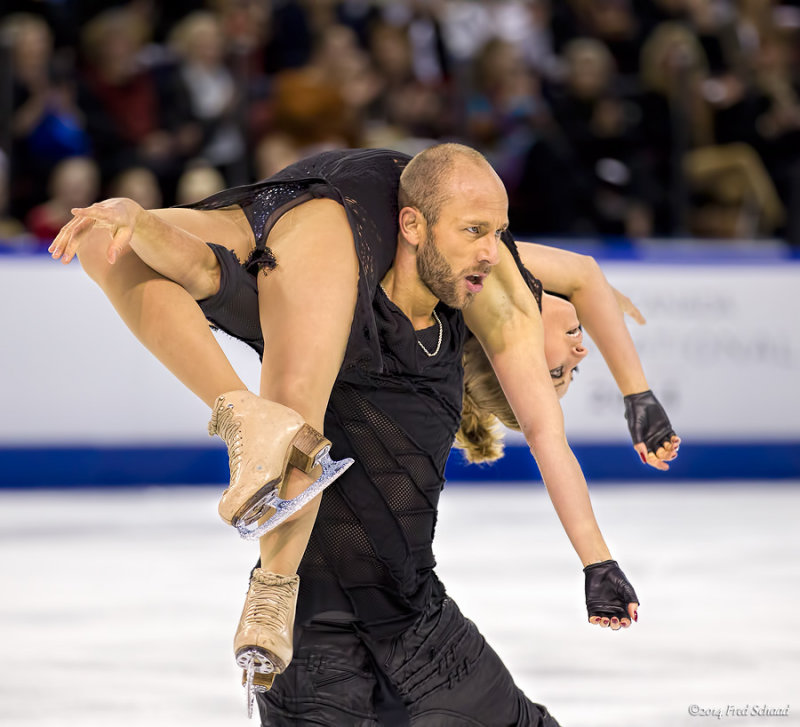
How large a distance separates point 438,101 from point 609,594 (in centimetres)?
615

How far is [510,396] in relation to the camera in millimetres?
3414

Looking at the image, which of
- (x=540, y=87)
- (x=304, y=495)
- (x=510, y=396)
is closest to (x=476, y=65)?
(x=540, y=87)

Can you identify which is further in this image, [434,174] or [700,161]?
[700,161]

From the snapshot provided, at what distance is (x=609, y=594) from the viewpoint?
122 inches

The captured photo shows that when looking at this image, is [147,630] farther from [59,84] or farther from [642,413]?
[59,84]

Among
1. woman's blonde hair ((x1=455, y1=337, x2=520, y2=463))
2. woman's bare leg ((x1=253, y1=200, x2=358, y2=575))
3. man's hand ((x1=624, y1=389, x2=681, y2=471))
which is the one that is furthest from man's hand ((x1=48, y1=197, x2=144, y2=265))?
man's hand ((x1=624, y1=389, x2=681, y2=471))

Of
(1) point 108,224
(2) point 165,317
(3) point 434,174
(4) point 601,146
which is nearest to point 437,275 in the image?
(3) point 434,174

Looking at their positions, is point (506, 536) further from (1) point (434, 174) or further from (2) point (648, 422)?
(1) point (434, 174)

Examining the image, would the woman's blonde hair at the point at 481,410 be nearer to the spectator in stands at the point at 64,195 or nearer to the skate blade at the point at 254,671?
the skate blade at the point at 254,671

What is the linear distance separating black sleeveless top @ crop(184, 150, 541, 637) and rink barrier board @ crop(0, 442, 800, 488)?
418 cm

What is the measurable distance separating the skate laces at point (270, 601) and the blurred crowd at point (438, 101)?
4.86 metres

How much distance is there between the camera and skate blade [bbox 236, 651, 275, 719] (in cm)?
274

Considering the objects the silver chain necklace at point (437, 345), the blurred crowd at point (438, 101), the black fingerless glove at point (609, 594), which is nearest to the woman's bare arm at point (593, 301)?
the silver chain necklace at point (437, 345)

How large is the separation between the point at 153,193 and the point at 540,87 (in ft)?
9.41
